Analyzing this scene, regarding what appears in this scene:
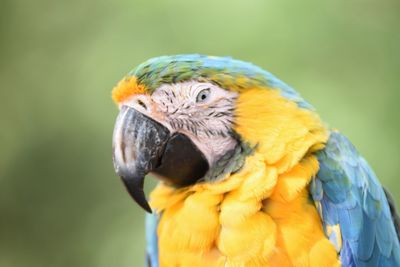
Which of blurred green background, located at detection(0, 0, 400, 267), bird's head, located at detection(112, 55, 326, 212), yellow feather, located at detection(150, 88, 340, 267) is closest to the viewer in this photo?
yellow feather, located at detection(150, 88, 340, 267)

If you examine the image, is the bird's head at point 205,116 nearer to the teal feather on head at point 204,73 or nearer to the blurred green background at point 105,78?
the teal feather on head at point 204,73

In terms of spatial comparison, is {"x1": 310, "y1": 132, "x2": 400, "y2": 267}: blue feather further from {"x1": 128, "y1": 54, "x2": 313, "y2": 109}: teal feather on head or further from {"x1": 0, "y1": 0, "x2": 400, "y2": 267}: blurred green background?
{"x1": 0, "y1": 0, "x2": 400, "y2": 267}: blurred green background

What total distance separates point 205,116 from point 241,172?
20 cm

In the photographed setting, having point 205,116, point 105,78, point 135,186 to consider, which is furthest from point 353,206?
point 105,78

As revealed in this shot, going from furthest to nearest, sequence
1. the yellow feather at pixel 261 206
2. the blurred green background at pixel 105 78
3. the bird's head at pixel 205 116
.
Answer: the blurred green background at pixel 105 78 → the bird's head at pixel 205 116 → the yellow feather at pixel 261 206

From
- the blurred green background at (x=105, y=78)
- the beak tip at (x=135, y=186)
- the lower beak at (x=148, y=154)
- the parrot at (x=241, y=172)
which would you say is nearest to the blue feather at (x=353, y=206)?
the parrot at (x=241, y=172)

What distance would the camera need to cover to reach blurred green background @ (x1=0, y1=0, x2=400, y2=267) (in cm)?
382

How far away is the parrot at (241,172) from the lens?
5.50ft

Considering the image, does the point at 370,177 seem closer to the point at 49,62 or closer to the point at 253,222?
the point at 253,222

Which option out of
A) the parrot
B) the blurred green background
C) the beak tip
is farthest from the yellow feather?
the blurred green background

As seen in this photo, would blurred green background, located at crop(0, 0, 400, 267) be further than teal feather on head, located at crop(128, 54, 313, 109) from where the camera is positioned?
Yes

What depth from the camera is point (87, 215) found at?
4.23 metres

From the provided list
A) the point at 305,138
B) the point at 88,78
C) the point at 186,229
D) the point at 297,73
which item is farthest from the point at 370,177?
the point at 88,78

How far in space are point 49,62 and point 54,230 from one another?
1.11 metres
